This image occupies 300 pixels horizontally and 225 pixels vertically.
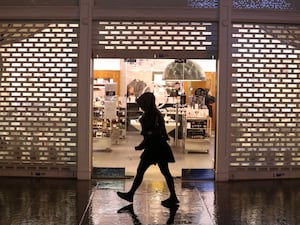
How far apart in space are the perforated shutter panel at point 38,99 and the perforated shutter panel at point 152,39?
55 cm

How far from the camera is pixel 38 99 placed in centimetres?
1041

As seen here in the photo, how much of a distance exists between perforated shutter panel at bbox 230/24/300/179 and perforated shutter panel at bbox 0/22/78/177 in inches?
123

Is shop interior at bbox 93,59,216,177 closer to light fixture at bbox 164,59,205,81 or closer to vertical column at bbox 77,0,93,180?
light fixture at bbox 164,59,205,81

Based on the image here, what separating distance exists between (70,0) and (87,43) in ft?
2.91

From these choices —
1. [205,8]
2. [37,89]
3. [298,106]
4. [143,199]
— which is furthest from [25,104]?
[298,106]

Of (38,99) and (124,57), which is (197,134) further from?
(38,99)

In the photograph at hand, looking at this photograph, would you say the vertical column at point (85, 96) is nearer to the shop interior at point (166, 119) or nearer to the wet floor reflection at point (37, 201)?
the wet floor reflection at point (37, 201)

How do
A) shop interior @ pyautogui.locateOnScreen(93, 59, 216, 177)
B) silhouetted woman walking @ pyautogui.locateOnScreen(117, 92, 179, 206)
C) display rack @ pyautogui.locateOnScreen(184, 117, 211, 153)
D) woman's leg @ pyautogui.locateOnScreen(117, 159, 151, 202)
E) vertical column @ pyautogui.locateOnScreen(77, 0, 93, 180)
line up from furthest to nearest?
display rack @ pyautogui.locateOnScreen(184, 117, 211, 153)
shop interior @ pyautogui.locateOnScreen(93, 59, 216, 177)
vertical column @ pyautogui.locateOnScreen(77, 0, 93, 180)
woman's leg @ pyautogui.locateOnScreen(117, 159, 151, 202)
silhouetted woman walking @ pyautogui.locateOnScreen(117, 92, 179, 206)

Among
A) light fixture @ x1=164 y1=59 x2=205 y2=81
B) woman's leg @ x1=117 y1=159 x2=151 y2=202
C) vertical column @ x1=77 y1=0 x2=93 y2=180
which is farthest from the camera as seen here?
light fixture @ x1=164 y1=59 x2=205 y2=81

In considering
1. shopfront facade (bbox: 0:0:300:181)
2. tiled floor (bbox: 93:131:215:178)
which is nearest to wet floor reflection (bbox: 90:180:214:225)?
shopfront facade (bbox: 0:0:300:181)

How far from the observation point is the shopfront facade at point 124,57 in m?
10.3

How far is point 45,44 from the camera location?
10.4 m

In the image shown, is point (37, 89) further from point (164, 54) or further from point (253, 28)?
point (253, 28)

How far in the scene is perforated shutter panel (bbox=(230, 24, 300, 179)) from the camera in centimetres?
1041
